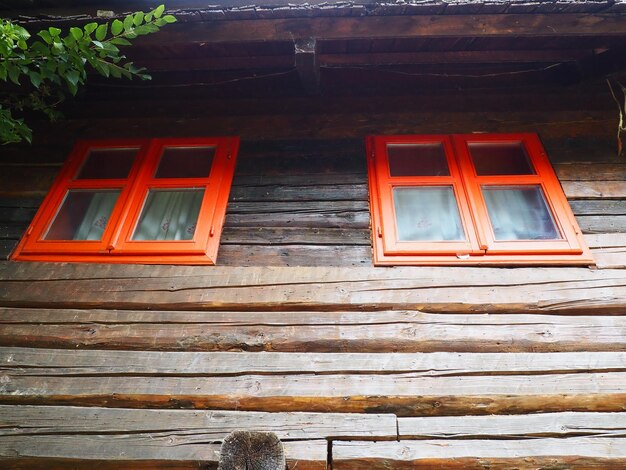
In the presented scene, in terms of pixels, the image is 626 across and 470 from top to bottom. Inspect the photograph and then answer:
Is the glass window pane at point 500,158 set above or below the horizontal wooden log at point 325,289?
above

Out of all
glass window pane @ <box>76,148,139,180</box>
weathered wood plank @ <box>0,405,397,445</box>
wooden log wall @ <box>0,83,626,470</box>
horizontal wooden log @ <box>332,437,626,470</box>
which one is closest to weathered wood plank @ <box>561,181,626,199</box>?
wooden log wall @ <box>0,83,626,470</box>

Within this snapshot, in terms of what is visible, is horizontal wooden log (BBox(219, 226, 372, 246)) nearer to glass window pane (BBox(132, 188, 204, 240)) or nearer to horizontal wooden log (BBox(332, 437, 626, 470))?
glass window pane (BBox(132, 188, 204, 240))

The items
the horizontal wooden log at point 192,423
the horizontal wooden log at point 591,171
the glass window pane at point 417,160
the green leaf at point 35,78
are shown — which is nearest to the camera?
the horizontal wooden log at point 192,423

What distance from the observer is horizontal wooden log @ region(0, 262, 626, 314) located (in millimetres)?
2455

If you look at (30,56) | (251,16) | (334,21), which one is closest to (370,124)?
(334,21)

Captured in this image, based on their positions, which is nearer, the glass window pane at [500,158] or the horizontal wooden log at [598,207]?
the horizontal wooden log at [598,207]

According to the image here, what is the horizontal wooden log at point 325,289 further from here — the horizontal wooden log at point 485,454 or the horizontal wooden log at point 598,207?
the horizontal wooden log at point 485,454

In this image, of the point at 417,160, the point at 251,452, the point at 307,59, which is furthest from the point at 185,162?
the point at 251,452

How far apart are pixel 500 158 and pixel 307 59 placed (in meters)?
1.76

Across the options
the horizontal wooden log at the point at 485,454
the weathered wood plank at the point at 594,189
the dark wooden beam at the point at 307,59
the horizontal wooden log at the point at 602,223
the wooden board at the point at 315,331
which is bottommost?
the horizontal wooden log at the point at 485,454

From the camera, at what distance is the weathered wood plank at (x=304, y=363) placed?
2.21m

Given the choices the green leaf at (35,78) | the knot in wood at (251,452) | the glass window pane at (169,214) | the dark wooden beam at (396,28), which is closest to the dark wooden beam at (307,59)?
the dark wooden beam at (396,28)

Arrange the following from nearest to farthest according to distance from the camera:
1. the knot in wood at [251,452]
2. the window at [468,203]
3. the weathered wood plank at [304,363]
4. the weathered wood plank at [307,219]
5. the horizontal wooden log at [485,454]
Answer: the knot in wood at [251,452]
the horizontal wooden log at [485,454]
the weathered wood plank at [304,363]
the window at [468,203]
the weathered wood plank at [307,219]

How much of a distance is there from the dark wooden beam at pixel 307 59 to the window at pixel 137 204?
2.66ft
